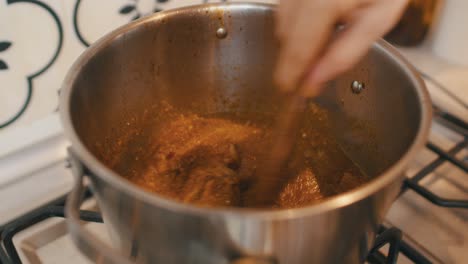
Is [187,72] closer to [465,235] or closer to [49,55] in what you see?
[49,55]

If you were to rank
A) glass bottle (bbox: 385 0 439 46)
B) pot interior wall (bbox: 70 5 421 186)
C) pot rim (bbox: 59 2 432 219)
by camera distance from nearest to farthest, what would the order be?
pot rim (bbox: 59 2 432 219) → pot interior wall (bbox: 70 5 421 186) → glass bottle (bbox: 385 0 439 46)

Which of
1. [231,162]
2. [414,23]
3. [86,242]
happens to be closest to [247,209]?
[86,242]

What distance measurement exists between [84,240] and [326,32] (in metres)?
0.21

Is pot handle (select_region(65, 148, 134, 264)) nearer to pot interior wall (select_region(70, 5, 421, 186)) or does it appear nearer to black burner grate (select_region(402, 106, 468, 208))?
pot interior wall (select_region(70, 5, 421, 186))

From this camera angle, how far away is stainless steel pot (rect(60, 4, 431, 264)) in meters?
0.29

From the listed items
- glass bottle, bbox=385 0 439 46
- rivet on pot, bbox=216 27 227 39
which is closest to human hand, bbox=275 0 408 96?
rivet on pot, bbox=216 27 227 39

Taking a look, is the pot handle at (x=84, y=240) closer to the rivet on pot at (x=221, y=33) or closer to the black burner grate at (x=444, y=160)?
the rivet on pot at (x=221, y=33)

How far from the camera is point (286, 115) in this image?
41cm

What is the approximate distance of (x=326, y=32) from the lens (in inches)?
12.0

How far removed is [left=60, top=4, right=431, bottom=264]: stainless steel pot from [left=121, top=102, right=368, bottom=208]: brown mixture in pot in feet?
0.06

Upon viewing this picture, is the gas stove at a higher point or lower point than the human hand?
lower

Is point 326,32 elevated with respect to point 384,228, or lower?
elevated

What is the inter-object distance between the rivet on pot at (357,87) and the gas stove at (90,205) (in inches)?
5.0

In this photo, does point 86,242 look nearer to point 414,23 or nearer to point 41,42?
point 41,42
